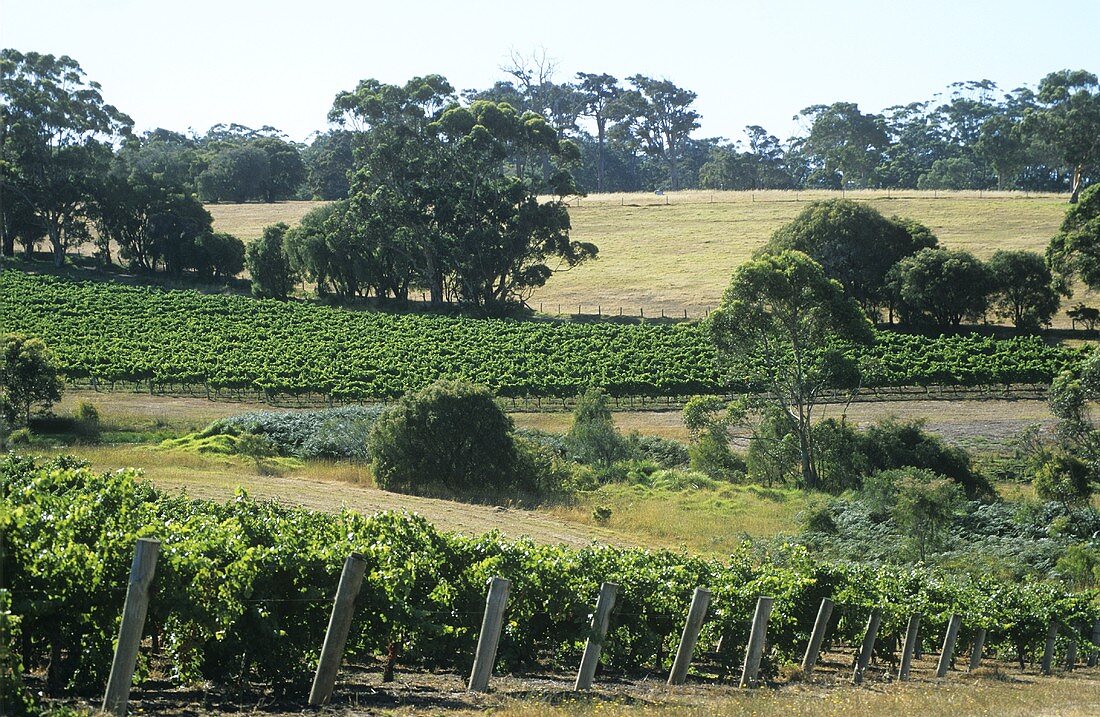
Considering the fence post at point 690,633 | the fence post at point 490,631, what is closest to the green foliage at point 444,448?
the fence post at point 690,633

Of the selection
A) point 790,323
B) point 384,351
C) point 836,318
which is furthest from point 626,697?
point 384,351

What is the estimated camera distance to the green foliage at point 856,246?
75.2 metres

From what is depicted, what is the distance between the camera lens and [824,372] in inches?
1713

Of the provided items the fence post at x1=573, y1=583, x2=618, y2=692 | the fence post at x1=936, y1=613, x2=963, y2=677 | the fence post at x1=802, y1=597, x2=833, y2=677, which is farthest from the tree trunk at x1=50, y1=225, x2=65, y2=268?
the fence post at x1=573, y1=583, x2=618, y2=692

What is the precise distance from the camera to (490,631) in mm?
9820

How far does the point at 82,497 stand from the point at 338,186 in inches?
4730

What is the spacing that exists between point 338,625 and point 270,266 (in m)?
77.5

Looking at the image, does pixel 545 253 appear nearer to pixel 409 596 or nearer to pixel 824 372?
pixel 824 372

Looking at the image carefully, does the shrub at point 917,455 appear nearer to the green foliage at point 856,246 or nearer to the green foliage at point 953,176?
the green foliage at point 856,246

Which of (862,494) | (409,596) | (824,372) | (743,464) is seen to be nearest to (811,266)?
(824,372)

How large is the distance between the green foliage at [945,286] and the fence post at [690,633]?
62875 millimetres

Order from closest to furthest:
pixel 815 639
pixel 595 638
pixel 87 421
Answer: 1. pixel 595 638
2. pixel 815 639
3. pixel 87 421

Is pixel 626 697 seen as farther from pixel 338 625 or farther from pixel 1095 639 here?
pixel 1095 639

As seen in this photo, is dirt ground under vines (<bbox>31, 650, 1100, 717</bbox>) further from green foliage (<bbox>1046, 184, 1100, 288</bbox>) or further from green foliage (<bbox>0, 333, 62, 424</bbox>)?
Result: green foliage (<bbox>1046, 184, 1100, 288</bbox>)
